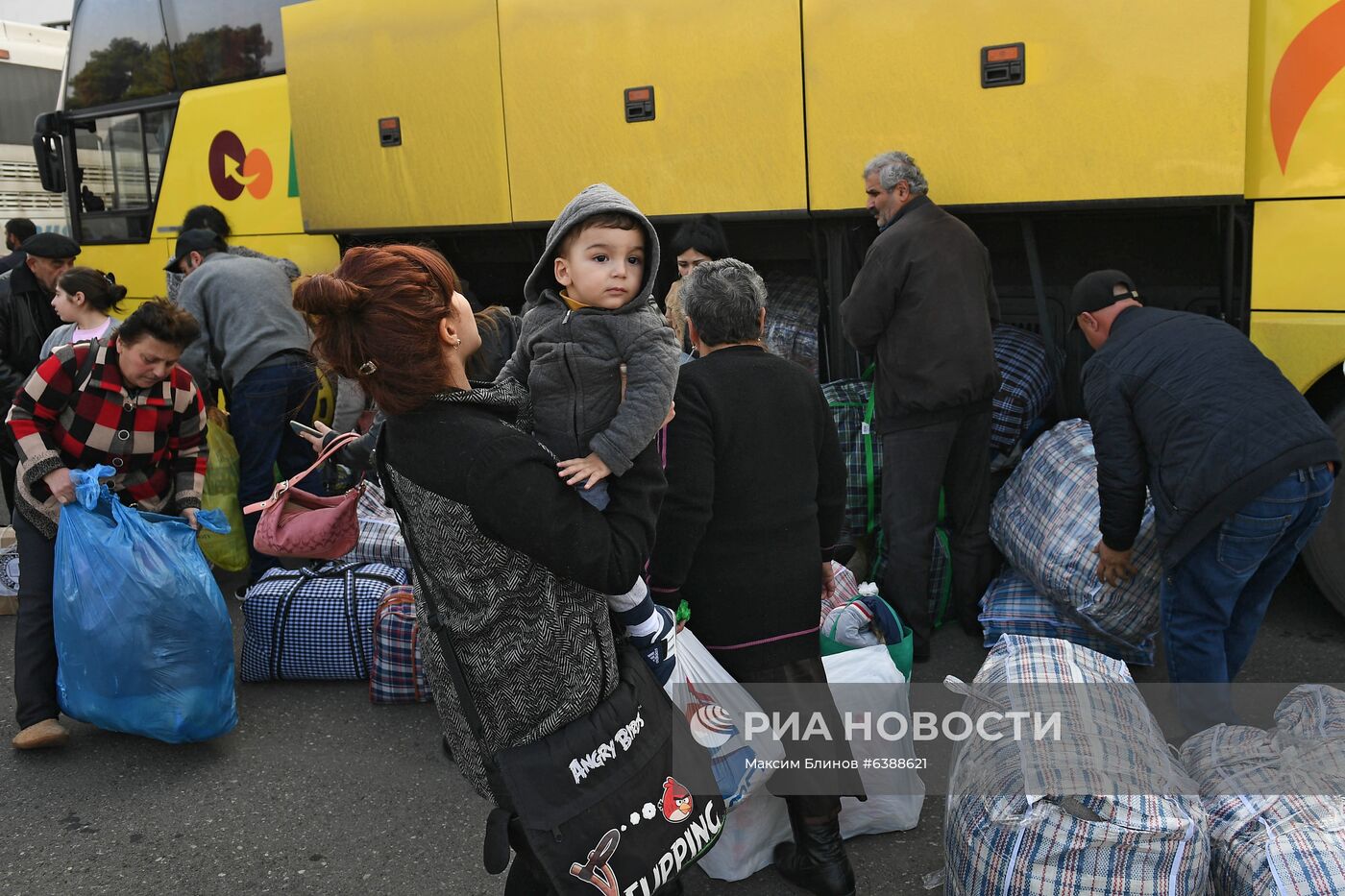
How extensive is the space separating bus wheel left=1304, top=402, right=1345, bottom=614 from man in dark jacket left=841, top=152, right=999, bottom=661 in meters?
1.13

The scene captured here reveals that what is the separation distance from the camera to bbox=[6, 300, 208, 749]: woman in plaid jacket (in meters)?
3.80

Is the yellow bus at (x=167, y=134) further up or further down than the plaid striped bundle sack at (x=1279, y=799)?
further up

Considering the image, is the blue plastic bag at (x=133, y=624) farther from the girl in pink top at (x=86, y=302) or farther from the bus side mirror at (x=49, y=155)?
the bus side mirror at (x=49, y=155)

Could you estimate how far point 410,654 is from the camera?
165 inches

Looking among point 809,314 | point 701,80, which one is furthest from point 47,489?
point 809,314

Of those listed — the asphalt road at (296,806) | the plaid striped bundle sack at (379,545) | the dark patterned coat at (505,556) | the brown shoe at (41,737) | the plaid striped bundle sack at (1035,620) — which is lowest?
the asphalt road at (296,806)

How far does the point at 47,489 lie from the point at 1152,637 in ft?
12.2

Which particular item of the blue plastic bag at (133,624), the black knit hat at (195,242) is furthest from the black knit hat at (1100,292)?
the black knit hat at (195,242)

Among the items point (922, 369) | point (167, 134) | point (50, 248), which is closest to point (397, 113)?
point (50, 248)

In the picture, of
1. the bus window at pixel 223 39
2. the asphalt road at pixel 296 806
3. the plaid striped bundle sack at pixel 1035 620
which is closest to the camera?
the asphalt road at pixel 296 806

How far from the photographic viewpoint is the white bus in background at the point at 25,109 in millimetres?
11523

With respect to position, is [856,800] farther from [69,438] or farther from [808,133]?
[69,438]

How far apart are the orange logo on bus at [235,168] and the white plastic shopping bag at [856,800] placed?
4.83 meters

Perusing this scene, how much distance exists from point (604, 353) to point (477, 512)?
0.51m
